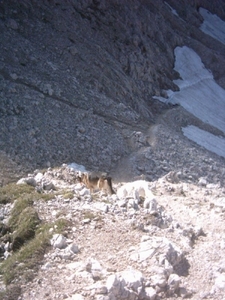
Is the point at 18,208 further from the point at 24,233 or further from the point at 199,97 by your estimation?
the point at 199,97

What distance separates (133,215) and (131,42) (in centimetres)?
2480

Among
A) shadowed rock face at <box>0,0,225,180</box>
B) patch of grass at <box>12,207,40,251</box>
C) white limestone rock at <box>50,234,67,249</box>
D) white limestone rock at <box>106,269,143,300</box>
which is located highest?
white limestone rock at <box>106,269,143,300</box>

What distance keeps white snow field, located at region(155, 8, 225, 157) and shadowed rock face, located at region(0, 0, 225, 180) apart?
4.58 ft

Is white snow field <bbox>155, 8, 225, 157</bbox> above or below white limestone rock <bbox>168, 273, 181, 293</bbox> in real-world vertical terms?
below

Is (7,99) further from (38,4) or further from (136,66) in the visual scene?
(136,66)

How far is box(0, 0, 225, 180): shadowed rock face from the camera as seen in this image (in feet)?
68.5

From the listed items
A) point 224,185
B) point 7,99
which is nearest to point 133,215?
point 7,99

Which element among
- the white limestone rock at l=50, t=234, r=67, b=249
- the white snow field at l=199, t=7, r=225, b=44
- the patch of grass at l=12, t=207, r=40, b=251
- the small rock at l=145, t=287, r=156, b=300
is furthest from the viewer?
the white snow field at l=199, t=7, r=225, b=44

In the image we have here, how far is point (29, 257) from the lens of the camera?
11.4 meters

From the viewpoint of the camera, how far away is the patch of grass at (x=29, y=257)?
35.7 ft

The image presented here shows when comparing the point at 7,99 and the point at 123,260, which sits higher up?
the point at 123,260

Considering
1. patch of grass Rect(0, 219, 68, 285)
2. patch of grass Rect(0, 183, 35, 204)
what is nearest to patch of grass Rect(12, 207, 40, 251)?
patch of grass Rect(0, 219, 68, 285)

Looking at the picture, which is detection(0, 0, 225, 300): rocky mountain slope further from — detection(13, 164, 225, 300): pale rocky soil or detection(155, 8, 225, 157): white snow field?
detection(155, 8, 225, 157): white snow field

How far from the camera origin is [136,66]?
34156mm
